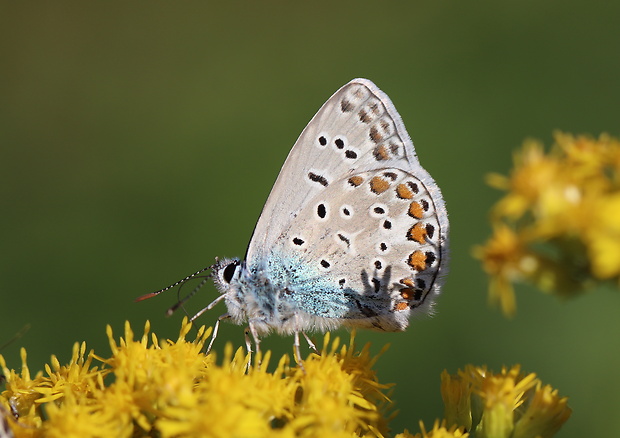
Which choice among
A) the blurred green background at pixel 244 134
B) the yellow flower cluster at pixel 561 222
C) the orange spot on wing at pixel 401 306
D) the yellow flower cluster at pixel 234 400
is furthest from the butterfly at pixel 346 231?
the yellow flower cluster at pixel 561 222

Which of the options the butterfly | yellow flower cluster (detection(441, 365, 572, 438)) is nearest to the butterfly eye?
the butterfly

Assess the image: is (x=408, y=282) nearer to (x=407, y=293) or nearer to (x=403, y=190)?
(x=407, y=293)

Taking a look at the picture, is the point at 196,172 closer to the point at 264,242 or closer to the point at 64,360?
the point at 64,360

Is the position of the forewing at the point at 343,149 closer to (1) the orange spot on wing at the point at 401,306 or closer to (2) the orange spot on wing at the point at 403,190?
(2) the orange spot on wing at the point at 403,190

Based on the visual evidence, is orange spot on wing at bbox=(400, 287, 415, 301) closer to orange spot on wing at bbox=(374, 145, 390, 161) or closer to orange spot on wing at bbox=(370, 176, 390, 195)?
orange spot on wing at bbox=(370, 176, 390, 195)

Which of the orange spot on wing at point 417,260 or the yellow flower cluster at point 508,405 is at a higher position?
the orange spot on wing at point 417,260

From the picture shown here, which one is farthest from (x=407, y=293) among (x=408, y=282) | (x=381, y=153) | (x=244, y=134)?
(x=244, y=134)

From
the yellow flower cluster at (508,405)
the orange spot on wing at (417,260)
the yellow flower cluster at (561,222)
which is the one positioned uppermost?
the yellow flower cluster at (561,222)
